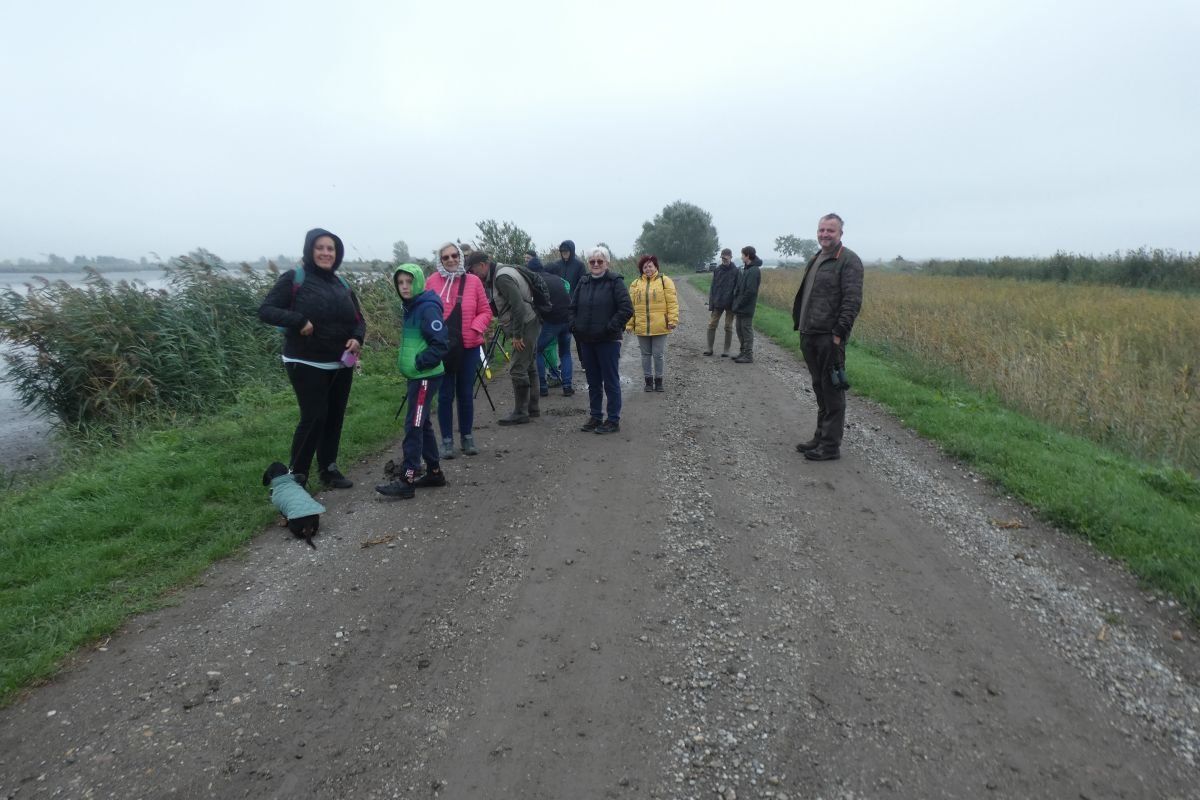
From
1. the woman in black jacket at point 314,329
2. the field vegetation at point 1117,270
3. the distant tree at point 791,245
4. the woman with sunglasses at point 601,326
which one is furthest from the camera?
the distant tree at point 791,245

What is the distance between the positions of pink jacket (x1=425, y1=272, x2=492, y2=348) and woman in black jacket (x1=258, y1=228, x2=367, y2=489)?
0.85 metres

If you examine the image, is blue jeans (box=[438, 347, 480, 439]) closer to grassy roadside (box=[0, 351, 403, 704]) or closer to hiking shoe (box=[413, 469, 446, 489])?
hiking shoe (box=[413, 469, 446, 489])

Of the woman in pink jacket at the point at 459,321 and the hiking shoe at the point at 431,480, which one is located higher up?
the woman in pink jacket at the point at 459,321

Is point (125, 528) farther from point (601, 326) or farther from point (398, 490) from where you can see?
point (601, 326)

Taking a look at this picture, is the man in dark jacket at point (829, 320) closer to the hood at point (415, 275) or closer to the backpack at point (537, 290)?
the backpack at point (537, 290)

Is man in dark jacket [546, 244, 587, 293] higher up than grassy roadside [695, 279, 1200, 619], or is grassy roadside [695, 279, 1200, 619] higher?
man in dark jacket [546, 244, 587, 293]

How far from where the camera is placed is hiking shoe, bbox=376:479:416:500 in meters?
5.29

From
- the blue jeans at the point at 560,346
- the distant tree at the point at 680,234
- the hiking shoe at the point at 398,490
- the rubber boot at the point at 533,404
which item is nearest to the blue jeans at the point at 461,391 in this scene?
the hiking shoe at the point at 398,490

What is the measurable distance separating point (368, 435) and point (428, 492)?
5.96 ft

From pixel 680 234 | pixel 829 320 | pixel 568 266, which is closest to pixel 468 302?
pixel 829 320

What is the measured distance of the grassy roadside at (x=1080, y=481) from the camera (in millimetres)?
3990

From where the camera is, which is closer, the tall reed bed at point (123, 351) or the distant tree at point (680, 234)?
the tall reed bed at point (123, 351)

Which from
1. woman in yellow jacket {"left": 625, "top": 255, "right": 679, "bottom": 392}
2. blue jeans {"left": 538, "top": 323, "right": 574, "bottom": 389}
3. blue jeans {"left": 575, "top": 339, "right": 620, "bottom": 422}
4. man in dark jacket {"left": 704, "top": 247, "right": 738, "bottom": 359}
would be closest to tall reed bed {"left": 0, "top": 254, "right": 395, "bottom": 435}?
blue jeans {"left": 538, "top": 323, "right": 574, "bottom": 389}

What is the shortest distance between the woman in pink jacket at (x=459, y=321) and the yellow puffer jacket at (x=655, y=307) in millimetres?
2890
